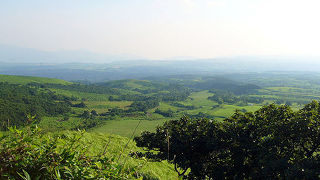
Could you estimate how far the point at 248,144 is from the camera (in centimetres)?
1262

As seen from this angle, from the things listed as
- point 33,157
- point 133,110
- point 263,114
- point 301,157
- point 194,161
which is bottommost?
point 133,110

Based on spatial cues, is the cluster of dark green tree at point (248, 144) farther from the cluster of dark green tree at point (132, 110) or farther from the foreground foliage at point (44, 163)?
the cluster of dark green tree at point (132, 110)

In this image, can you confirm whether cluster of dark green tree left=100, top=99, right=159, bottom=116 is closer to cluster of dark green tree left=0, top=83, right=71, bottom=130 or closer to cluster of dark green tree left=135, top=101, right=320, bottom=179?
cluster of dark green tree left=0, top=83, right=71, bottom=130

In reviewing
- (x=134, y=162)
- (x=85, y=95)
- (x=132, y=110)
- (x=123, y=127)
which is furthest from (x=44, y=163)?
(x=85, y=95)

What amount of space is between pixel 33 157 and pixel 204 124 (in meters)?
13.3

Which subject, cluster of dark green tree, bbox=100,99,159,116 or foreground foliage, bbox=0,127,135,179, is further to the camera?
cluster of dark green tree, bbox=100,99,159,116

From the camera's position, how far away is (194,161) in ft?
45.6

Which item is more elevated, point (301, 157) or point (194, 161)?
Answer: point (301, 157)

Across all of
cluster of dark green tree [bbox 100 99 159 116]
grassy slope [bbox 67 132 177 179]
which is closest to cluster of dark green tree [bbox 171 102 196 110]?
cluster of dark green tree [bbox 100 99 159 116]

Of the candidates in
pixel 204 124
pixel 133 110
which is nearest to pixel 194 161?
pixel 204 124

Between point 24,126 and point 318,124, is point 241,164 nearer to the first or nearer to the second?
point 318,124

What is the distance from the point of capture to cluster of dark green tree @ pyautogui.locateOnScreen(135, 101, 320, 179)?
10992 mm

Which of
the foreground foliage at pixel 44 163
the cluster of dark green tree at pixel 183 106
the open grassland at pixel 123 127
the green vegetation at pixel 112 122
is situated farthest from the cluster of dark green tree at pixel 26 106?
the foreground foliage at pixel 44 163

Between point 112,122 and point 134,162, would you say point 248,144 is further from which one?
point 112,122
